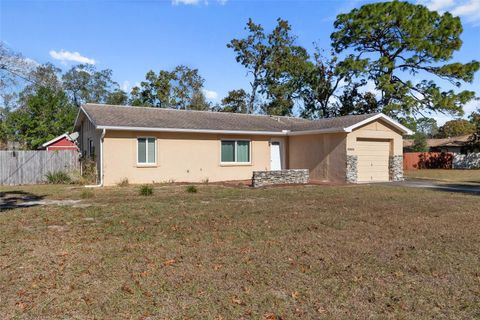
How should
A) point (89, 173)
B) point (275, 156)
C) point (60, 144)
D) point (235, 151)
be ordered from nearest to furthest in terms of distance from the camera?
point (89, 173) < point (235, 151) < point (275, 156) < point (60, 144)

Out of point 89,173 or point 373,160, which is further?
point 373,160

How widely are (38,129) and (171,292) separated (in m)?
35.1

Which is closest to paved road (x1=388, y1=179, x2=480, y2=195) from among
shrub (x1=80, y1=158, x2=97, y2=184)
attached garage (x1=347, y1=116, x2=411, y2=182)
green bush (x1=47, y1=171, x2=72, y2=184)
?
attached garage (x1=347, y1=116, x2=411, y2=182)

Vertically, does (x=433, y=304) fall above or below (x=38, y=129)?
below

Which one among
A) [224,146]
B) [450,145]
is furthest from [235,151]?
[450,145]

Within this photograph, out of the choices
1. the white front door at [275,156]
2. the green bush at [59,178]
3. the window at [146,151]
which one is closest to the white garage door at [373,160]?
the white front door at [275,156]

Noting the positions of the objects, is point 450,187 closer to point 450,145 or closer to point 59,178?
point 59,178

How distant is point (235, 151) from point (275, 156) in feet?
8.87

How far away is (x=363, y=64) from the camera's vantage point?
34.9 m

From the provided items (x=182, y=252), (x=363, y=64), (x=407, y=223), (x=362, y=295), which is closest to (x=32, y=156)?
(x=182, y=252)

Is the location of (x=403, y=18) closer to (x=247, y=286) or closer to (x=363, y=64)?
(x=363, y=64)

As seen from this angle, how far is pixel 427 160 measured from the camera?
127 ft

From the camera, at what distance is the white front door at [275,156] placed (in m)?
22.0

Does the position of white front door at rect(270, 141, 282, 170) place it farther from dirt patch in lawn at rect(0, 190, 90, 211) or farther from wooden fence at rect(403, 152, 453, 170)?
wooden fence at rect(403, 152, 453, 170)
